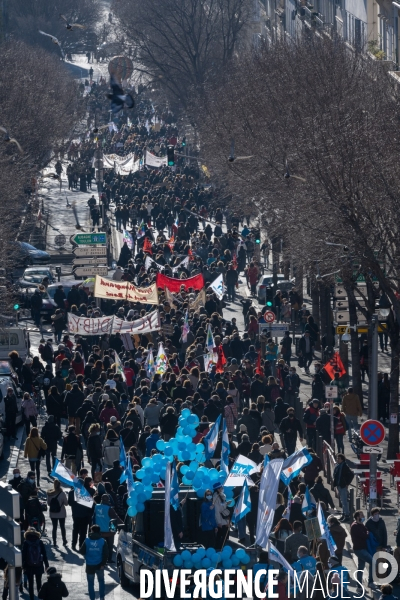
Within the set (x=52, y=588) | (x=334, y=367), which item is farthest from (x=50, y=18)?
(x=52, y=588)

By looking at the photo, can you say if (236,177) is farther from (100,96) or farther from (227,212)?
(100,96)

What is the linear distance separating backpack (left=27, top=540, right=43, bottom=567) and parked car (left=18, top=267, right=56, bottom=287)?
31377 millimetres

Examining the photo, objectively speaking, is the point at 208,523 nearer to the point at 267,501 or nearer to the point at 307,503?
the point at 267,501

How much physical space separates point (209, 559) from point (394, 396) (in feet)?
40.1

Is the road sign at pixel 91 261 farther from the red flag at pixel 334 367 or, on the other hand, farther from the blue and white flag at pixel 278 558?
the blue and white flag at pixel 278 558

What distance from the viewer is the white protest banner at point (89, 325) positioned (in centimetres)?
4069

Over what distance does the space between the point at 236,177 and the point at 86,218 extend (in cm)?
2088

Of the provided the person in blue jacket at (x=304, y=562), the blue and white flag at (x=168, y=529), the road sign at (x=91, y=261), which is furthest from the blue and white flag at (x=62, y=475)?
the road sign at (x=91, y=261)

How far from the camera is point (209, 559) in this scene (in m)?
22.6

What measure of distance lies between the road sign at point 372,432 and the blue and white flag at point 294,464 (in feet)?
4.91

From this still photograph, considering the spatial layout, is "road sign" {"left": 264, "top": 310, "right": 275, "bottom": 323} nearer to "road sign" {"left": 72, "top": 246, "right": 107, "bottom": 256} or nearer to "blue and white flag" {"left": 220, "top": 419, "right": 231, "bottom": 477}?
"road sign" {"left": 72, "top": 246, "right": 107, "bottom": 256}

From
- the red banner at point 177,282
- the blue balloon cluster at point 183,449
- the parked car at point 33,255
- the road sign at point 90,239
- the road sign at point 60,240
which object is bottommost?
the blue balloon cluster at point 183,449

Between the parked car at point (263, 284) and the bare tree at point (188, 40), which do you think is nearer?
the parked car at point (263, 284)

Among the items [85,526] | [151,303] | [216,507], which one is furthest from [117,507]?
[151,303]
